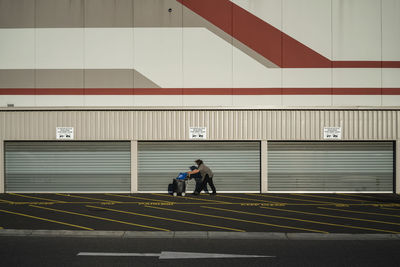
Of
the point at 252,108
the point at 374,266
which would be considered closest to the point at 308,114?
the point at 252,108

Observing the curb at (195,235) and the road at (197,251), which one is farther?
the curb at (195,235)

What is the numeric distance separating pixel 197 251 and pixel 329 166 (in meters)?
10.1

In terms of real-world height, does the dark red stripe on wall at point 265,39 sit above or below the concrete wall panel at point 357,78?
above

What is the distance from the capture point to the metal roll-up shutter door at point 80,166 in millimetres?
15914

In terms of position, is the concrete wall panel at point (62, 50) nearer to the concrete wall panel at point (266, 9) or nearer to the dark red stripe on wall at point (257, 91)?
→ the dark red stripe on wall at point (257, 91)

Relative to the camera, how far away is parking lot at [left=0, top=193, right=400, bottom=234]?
954cm

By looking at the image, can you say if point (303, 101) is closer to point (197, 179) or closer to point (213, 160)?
point (213, 160)

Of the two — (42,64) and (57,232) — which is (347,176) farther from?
(42,64)

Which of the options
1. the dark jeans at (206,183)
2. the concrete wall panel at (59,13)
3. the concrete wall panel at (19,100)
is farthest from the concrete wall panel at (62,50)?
the dark jeans at (206,183)

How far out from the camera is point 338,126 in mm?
15734

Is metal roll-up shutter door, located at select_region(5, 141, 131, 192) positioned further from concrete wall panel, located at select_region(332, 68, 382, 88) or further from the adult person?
concrete wall panel, located at select_region(332, 68, 382, 88)

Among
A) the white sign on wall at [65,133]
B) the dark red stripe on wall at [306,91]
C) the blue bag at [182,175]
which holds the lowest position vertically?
the blue bag at [182,175]

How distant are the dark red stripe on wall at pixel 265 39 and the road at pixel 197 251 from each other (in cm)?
937

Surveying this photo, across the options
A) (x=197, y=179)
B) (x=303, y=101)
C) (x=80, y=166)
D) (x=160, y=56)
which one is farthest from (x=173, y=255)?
(x=303, y=101)
